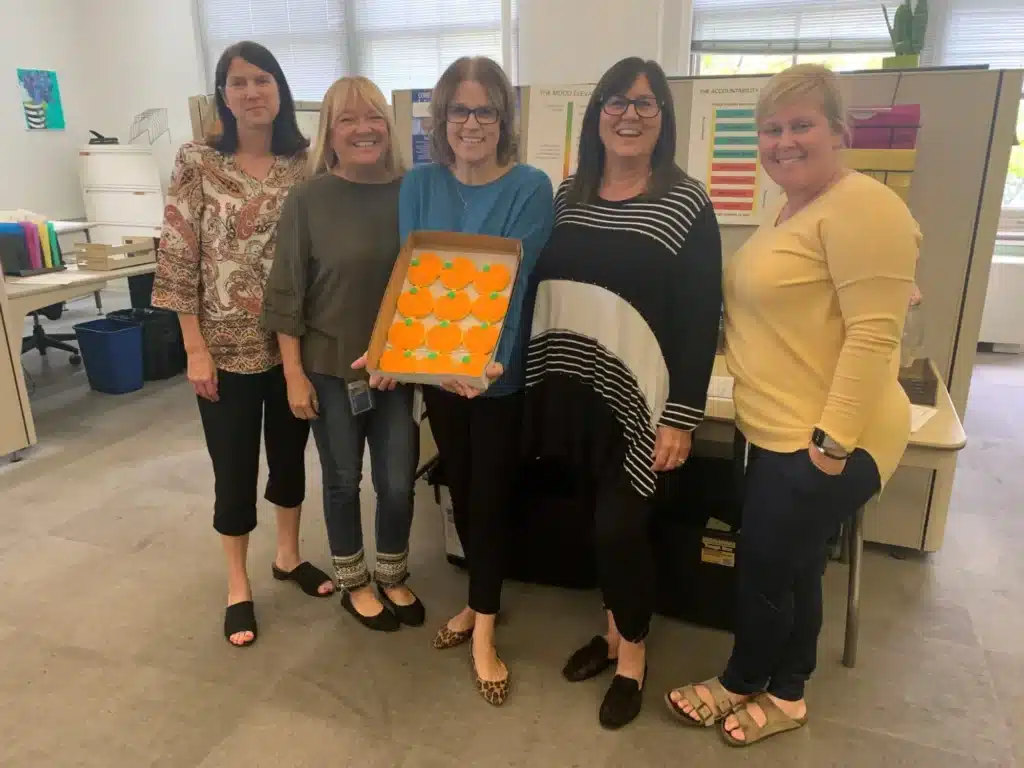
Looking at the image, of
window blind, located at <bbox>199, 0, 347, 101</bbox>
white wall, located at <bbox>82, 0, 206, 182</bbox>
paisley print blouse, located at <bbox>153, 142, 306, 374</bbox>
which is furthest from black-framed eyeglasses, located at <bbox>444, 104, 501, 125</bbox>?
white wall, located at <bbox>82, 0, 206, 182</bbox>

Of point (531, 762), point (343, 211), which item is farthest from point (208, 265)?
point (531, 762)

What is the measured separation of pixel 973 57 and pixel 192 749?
18.0 feet

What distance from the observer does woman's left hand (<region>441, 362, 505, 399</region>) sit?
1482 millimetres

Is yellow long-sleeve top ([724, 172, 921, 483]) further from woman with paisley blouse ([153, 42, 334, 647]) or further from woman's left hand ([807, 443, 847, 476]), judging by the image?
woman with paisley blouse ([153, 42, 334, 647])

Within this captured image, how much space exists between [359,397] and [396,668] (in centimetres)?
70

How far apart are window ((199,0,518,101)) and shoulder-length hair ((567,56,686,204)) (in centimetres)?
417

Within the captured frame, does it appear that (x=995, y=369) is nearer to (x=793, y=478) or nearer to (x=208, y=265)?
(x=793, y=478)

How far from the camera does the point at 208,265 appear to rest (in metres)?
1.76

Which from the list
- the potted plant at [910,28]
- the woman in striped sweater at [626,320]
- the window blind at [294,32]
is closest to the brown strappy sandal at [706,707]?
the woman in striped sweater at [626,320]

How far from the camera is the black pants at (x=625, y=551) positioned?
156 cm

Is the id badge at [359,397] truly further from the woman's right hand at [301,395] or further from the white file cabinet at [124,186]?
the white file cabinet at [124,186]

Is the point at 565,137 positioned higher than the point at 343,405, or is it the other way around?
the point at 565,137

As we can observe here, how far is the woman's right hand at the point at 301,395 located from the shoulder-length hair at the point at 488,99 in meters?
0.61

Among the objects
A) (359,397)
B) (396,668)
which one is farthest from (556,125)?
(396,668)
